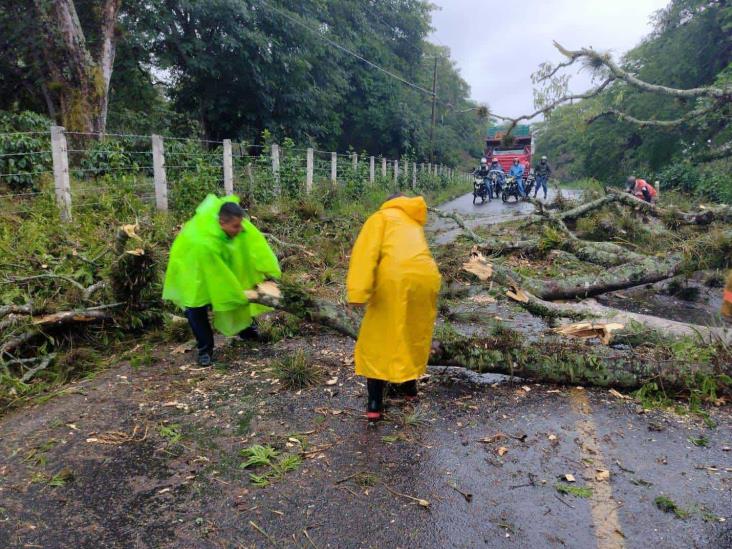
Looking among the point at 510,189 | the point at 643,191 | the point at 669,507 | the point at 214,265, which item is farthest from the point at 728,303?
the point at 510,189

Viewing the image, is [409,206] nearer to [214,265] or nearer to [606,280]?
[214,265]

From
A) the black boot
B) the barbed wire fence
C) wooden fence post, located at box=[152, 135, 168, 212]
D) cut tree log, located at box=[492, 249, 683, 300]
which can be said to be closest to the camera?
the black boot

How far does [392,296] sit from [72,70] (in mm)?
10908

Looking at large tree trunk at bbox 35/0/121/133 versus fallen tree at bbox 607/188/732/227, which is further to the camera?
large tree trunk at bbox 35/0/121/133

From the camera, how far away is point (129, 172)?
9031mm

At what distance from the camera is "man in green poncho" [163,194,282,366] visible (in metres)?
4.25

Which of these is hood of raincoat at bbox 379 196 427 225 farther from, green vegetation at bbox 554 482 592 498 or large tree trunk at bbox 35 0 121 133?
large tree trunk at bbox 35 0 121 133

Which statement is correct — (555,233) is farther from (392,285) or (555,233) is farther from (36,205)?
(36,205)

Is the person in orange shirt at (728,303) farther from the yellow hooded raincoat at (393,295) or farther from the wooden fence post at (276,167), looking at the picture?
the wooden fence post at (276,167)

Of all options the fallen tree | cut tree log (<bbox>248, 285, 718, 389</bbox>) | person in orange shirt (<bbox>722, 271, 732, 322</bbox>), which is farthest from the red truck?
person in orange shirt (<bbox>722, 271, 732, 322</bbox>)

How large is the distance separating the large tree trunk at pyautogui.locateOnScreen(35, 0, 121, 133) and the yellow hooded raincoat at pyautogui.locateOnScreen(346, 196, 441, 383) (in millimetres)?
10240

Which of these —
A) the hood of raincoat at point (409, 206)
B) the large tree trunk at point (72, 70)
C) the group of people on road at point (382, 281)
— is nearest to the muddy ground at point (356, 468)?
the group of people on road at point (382, 281)

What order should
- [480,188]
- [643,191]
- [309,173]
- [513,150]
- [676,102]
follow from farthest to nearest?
[513,150]
[676,102]
[480,188]
[309,173]
[643,191]

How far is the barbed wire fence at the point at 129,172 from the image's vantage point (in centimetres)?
726
